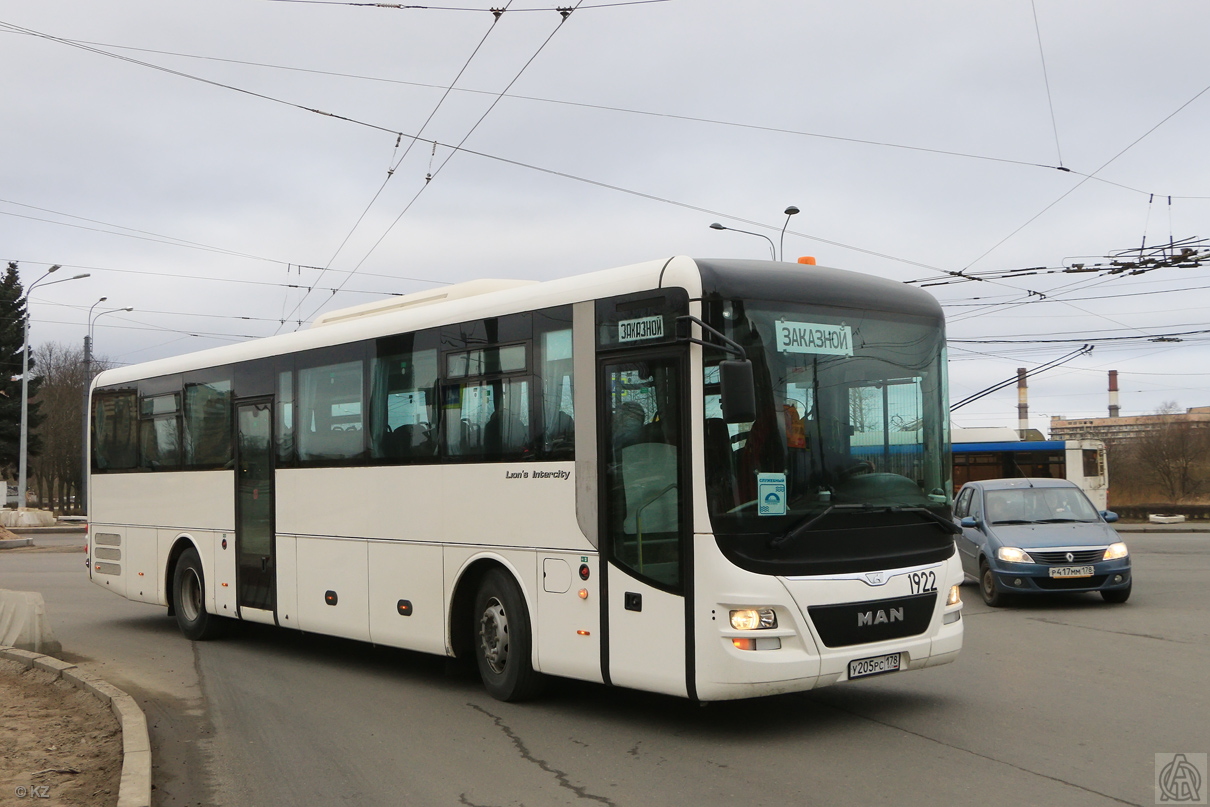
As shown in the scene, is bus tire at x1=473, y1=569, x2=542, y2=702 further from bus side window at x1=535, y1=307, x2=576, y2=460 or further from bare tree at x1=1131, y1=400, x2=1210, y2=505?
bare tree at x1=1131, y1=400, x2=1210, y2=505

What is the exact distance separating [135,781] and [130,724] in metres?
1.52

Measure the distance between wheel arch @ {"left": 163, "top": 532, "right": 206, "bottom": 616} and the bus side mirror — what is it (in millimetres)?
8597

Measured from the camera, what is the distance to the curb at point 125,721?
6004 mm

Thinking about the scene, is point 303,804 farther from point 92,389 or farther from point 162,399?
point 92,389

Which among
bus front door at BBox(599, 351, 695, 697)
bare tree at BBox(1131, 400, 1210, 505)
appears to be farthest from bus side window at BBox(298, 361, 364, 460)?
bare tree at BBox(1131, 400, 1210, 505)

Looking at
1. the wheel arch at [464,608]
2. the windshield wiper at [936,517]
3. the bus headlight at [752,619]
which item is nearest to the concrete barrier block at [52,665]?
the wheel arch at [464,608]

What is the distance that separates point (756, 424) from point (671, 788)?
2.27m

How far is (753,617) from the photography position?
6.96 metres

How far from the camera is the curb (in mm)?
6004

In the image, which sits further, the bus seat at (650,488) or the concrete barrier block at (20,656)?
the concrete barrier block at (20,656)

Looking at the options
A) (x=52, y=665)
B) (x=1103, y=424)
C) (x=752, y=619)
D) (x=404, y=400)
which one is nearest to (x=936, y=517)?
(x=752, y=619)

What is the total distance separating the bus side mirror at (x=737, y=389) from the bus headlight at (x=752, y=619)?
1.20 metres

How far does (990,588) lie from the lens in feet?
47.8

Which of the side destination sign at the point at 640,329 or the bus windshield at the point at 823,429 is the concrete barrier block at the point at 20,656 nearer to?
the side destination sign at the point at 640,329
